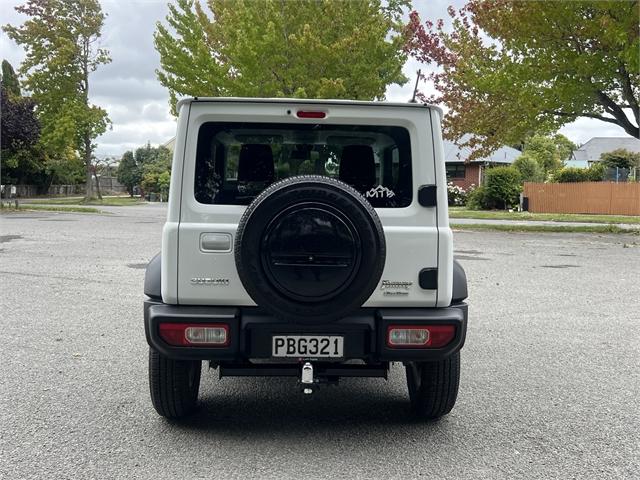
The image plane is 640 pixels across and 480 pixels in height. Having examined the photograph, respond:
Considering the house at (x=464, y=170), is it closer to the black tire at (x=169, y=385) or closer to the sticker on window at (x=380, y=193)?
the sticker on window at (x=380, y=193)

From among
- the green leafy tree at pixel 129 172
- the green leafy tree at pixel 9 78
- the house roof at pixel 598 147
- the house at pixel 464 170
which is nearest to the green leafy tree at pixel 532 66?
the house at pixel 464 170

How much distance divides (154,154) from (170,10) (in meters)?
36.9

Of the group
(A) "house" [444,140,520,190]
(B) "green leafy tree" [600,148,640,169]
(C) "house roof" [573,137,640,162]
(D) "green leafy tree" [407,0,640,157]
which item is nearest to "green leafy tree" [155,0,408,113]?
(D) "green leafy tree" [407,0,640,157]

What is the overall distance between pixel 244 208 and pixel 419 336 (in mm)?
1200

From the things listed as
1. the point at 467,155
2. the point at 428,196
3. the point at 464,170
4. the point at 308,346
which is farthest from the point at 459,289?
the point at 464,170

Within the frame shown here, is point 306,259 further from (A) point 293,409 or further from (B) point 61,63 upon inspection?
(B) point 61,63

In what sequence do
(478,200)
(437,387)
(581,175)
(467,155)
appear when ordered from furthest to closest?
(467,155) → (581,175) → (478,200) → (437,387)

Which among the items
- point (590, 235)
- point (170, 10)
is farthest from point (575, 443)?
point (170, 10)

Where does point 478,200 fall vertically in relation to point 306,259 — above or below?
above

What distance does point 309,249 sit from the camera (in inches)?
125

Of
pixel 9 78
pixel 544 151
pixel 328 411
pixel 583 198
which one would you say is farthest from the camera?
pixel 544 151

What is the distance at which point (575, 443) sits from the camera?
3.52 metres

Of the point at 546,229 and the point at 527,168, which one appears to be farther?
the point at 527,168

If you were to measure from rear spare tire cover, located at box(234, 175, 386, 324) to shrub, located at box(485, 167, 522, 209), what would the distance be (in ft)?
98.6
